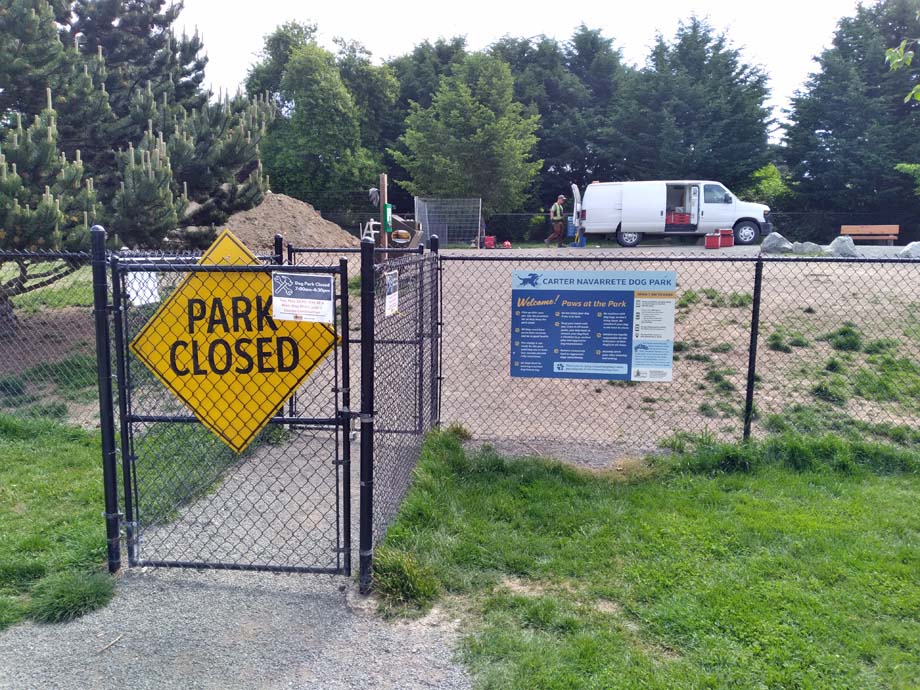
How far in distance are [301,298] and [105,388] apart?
1.18 m

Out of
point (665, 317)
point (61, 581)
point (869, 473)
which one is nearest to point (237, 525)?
point (61, 581)

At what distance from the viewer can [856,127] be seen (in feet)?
105

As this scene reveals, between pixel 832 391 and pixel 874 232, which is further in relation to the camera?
pixel 874 232

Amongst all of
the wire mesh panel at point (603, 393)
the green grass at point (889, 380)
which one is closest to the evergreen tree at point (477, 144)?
the wire mesh panel at point (603, 393)

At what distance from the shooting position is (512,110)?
34.2 m

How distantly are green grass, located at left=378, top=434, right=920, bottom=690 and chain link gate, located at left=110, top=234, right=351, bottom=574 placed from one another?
563 mm

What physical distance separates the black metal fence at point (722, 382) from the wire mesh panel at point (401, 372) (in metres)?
0.69

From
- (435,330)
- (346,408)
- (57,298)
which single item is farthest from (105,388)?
(57,298)

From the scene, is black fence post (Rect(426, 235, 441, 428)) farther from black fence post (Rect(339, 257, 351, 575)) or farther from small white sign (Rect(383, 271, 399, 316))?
black fence post (Rect(339, 257, 351, 575))

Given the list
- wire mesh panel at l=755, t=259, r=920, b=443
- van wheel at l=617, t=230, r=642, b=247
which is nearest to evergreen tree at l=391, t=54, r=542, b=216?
van wheel at l=617, t=230, r=642, b=247

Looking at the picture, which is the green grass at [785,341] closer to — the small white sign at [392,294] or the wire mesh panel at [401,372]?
the wire mesh panel at [401,372]

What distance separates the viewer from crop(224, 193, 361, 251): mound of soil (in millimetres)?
20641

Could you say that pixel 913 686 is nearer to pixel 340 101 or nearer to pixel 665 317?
pixel 665 317

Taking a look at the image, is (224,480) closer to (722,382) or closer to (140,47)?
(722,382)
